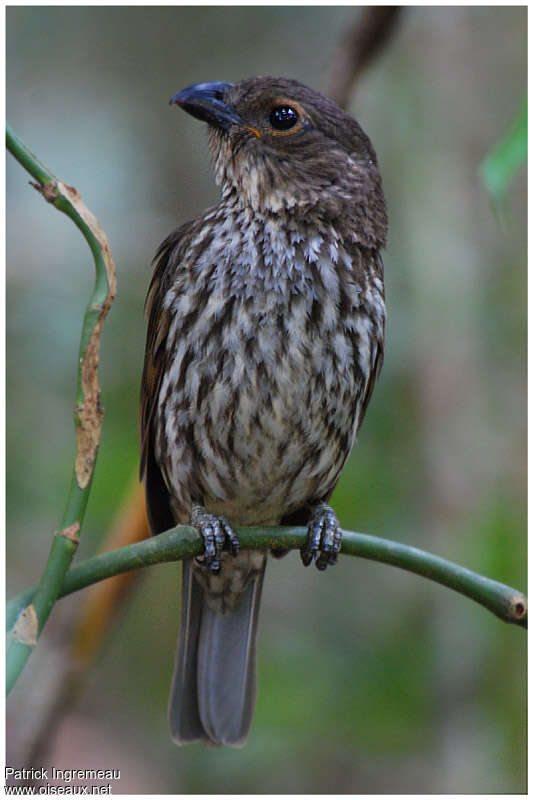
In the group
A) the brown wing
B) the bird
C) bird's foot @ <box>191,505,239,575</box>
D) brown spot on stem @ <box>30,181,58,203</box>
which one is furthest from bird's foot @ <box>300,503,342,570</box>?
brown spot on stem @ <box>30,181,58,203</box>

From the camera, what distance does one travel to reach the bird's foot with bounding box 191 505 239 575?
8.18 feet

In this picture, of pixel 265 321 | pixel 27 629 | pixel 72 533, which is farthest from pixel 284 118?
pixel 27 629

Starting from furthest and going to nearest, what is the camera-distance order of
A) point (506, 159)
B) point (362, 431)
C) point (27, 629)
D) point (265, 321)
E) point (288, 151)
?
point (362, 431), point (288, 151), point (265, 321), point (506, 159), point (27, 629)

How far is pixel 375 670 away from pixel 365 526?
0.47 meters

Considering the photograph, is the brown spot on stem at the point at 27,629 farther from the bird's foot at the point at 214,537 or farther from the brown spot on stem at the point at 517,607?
the bird's foot at the point at 214,537

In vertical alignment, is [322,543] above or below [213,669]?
above

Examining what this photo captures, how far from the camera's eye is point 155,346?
270 centimetres

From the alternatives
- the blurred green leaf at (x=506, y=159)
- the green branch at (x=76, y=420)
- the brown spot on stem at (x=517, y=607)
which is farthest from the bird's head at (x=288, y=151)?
the brown spot on stem at (x=517, y=607)

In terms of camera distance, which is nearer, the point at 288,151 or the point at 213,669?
the point at 288,151

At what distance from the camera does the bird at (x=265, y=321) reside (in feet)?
8.27

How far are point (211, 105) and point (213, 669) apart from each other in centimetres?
151

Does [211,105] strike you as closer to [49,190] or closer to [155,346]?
[155,346]

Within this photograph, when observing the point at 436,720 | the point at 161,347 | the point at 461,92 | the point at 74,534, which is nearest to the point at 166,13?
the point at 461,92

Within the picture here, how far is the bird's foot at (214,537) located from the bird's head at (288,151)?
751 millimetres
